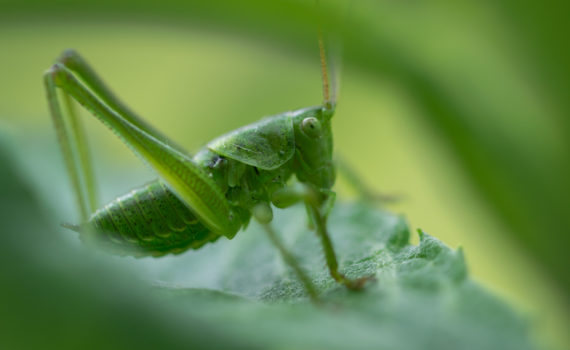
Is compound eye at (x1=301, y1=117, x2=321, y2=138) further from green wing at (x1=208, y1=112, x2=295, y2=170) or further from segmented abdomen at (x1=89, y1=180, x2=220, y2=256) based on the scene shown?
segmented abdomen at (x1=89, y1=180, x2=220, y2=256)

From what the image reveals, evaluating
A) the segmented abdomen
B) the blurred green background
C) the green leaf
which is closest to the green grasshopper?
the segmented abdomen

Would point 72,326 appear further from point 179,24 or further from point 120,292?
point 179,24

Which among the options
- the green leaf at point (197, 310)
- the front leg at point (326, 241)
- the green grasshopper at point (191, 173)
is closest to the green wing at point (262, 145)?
the green grasshopper at point (191, 173)

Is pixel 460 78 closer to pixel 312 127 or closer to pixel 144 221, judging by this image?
pixel 312 127

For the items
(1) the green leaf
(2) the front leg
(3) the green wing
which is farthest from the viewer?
(3) the green wing

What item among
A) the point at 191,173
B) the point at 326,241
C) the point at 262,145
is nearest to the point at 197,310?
the point at 326,241

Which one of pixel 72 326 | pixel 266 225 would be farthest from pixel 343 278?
pixel 72 326

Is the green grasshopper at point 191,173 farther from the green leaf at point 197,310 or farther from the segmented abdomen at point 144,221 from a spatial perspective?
the green leaf at point 197,310
